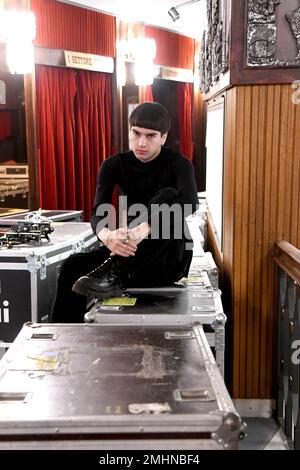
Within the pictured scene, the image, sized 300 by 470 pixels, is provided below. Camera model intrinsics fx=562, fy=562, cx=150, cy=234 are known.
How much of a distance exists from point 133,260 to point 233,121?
0.82 m

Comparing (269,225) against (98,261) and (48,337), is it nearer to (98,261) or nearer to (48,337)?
(98,261)

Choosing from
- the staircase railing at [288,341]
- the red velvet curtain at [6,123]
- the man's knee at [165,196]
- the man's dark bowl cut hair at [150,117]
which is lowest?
the staircase railing at [288,341]

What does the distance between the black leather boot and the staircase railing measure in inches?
29.8

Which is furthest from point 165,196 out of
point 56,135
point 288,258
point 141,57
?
point 141,57

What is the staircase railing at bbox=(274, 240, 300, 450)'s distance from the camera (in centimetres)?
226

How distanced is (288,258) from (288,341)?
0.38 metres

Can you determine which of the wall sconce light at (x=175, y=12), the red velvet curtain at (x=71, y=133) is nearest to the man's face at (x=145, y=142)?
the red velvet curtain at (x=71, y=133)

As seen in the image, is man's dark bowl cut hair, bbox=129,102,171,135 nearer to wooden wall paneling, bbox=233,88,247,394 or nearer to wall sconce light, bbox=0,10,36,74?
wooden wall paneling, bbox=233,88,247,394

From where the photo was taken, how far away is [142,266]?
2.78 metres

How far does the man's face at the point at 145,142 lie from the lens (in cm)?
280

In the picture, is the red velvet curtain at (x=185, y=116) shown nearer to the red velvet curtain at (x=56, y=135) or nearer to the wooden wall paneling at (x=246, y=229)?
the red velvet curtain at (x=56, y=135)

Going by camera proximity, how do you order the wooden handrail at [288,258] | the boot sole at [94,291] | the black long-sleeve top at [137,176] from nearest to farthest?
the wooden handrail at [288,258], the boot sole at [94,291], the black long-sleeve top at [137,176]

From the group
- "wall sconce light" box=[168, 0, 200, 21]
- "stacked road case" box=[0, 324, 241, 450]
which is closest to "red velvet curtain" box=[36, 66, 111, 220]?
"wall sconce light" box=[168, 0, 200, 21]

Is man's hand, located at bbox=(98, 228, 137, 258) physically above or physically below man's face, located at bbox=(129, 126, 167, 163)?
below
